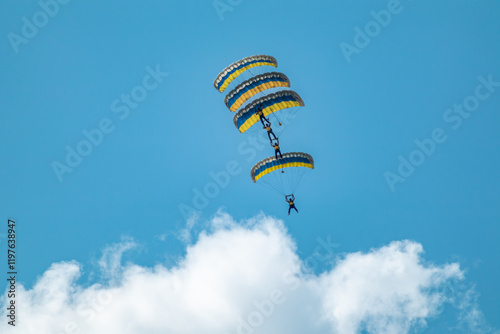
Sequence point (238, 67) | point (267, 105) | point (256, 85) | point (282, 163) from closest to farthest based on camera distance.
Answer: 1. point (238, 67)
2. point (256, 85)
3. point (267, 105)
4. point (282, 163)

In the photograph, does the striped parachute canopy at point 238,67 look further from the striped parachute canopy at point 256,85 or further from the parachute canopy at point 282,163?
the parachute canopy at point 282,163

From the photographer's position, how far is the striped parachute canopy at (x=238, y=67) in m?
57.1

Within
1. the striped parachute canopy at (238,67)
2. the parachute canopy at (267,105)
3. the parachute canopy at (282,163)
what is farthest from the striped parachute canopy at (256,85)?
the parachute canopy at (282,163)

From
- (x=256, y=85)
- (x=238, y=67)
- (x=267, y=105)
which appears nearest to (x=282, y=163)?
(x=267, y=105)

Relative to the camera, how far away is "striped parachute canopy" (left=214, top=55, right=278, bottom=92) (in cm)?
5712

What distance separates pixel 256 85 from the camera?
57656mm

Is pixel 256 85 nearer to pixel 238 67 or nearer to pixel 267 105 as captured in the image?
pixel 238 67

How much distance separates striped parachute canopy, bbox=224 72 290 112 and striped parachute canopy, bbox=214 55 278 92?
3.29 ft

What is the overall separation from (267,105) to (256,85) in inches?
98.0

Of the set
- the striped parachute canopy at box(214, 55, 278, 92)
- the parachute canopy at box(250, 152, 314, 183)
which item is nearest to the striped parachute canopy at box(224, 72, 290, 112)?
the striped parachute canopy at box(214, 55, 278, 92)

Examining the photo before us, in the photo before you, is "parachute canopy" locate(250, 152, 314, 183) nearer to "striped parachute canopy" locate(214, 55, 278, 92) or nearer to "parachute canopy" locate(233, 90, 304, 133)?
"parachute canopy" locate(233, 90, 304, 133)

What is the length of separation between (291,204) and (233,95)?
39.2ft

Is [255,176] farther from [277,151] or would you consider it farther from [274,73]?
[274,73]

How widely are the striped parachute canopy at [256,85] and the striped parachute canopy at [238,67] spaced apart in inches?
39.5
